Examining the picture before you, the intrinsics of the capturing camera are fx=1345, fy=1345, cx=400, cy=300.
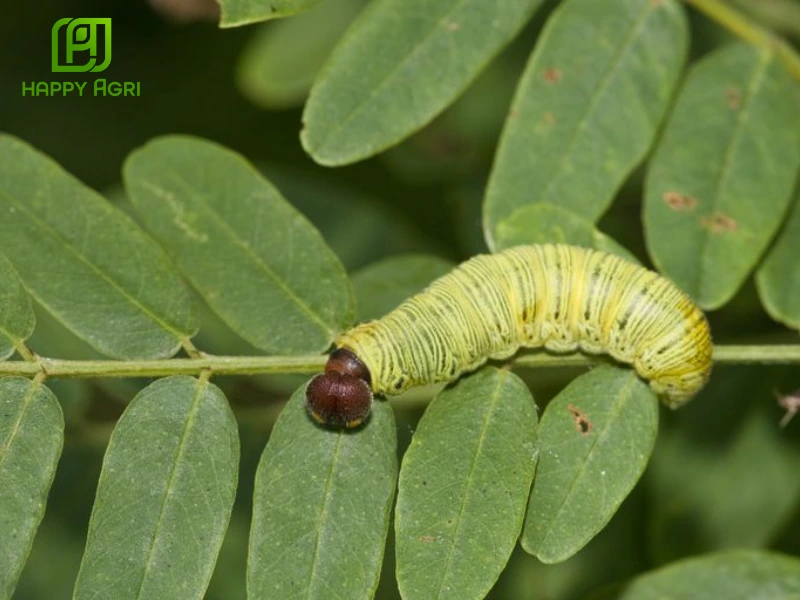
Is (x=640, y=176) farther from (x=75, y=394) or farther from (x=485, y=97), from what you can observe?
(x=75, y=394)

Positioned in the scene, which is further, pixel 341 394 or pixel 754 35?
pixel 754 35

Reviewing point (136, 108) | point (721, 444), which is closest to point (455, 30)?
point (721, 444)

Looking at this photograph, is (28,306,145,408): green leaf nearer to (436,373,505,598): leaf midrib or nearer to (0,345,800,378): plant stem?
(0,345,800,378): plant stem

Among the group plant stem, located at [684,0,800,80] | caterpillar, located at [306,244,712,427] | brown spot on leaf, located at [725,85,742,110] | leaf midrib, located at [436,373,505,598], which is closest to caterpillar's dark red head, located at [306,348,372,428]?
caterpillar, located at [306,244,712,427]

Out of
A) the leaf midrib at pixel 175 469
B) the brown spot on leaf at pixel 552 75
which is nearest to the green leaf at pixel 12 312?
the leaf midrib at pixel 175 469

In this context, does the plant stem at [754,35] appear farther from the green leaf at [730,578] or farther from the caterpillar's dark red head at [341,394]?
the caterpillar's dark red head at [341,394]

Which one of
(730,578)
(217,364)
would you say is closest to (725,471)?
(730,578)

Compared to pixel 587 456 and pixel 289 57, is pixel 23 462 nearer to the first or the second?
pixel 587 456
